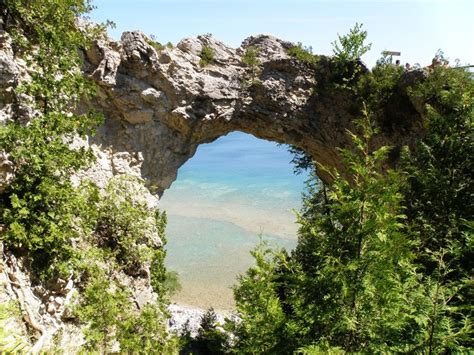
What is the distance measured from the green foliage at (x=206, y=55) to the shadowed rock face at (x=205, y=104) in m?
0.15

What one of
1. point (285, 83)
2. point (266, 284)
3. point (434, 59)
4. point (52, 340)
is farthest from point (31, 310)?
point (434, 59)

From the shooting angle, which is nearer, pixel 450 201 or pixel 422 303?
pixel 422 303

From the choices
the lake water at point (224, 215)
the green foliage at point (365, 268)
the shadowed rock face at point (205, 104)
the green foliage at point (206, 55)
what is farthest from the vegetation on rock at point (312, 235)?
the lake water at point (224, 215)

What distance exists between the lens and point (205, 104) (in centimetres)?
1429

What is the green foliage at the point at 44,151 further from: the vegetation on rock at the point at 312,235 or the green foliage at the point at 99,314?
the green foliage at the point at 99,314

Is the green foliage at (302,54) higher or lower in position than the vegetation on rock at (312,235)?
higher

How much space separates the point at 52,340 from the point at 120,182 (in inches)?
202

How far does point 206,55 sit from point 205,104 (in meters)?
2.21

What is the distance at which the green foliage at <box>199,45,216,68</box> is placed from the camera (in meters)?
14.3

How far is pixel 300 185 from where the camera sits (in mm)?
49156

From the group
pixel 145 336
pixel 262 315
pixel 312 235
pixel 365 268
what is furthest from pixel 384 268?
pixel 145 336

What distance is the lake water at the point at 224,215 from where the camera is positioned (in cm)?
2610

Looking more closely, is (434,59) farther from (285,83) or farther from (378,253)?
(378,253)

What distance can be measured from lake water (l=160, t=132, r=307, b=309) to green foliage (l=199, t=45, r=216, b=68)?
800 centimetres
